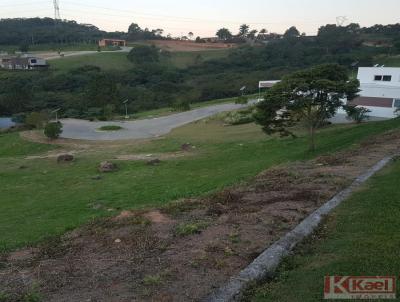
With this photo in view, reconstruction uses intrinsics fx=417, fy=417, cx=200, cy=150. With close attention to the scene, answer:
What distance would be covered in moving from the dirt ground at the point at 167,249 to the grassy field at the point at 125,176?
8.84 ft

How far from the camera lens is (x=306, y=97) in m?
22.8

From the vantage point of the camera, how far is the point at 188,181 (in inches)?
829

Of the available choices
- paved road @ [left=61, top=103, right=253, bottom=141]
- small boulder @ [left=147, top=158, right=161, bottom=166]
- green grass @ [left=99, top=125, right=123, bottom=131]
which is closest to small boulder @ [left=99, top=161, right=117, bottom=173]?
small boulder @ [left=147, top=158, right=161, bottom=166]

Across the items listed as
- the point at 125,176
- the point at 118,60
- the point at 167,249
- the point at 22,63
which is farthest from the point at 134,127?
the point at 118,60

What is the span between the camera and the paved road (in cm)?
4012

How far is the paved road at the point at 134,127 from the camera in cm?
4012

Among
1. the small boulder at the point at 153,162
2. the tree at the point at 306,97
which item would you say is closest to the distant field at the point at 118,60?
the small boulder at the point at 153,162

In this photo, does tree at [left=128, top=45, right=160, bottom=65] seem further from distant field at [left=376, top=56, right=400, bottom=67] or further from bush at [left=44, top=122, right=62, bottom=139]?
bush at [left=44, top=122, right=62, bottom=139]

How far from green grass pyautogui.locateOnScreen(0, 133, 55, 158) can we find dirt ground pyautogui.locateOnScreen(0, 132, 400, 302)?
25.8 m

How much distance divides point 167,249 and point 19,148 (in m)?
31.1

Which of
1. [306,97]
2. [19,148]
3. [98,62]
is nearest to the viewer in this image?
[306,97]

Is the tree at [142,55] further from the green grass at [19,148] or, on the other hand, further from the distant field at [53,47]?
the green grass at [19,148]

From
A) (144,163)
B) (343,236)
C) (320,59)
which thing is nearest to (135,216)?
(343,236)

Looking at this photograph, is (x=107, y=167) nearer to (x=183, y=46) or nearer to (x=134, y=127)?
(x=134, y=127)
